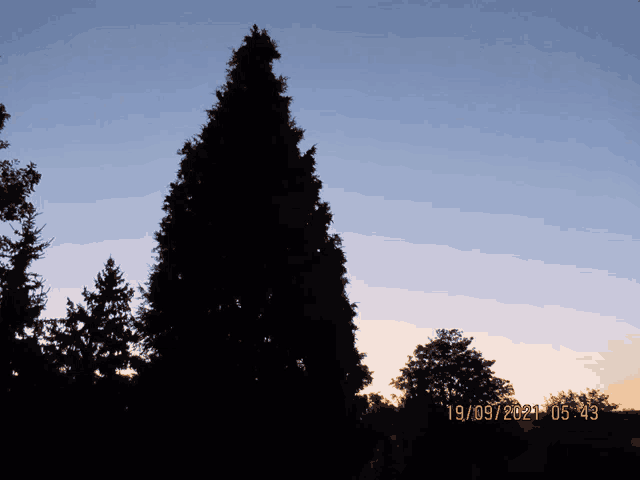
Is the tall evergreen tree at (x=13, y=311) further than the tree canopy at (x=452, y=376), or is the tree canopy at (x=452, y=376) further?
the tree canopy at (x=452, y=376)

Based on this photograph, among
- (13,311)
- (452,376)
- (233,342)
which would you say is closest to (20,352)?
(13,311)

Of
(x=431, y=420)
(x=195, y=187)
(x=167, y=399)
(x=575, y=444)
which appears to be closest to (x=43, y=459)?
(x=167, y=399)

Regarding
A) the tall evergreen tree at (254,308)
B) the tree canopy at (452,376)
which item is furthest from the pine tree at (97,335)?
the tree canopy at (452,376)

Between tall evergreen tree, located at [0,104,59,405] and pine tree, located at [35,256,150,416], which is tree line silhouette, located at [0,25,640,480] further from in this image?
pine tree, located at [35,256,150,416]

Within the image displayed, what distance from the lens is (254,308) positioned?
9.73 m

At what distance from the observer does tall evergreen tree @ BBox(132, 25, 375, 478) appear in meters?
8.26

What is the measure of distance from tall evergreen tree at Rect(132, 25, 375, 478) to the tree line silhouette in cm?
4

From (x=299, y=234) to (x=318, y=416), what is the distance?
17.8 feet

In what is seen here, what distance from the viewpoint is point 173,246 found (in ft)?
35.0

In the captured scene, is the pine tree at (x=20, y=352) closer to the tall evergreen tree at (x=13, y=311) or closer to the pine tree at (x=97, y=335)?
the tall evergreen tree at (x=13, y=311)

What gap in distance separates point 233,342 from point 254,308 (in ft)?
3.66

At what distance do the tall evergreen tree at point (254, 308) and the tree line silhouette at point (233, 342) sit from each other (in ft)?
0.12

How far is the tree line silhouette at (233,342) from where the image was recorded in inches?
310

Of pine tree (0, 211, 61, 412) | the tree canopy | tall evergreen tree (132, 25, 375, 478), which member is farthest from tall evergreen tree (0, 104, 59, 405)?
the tree canopy
